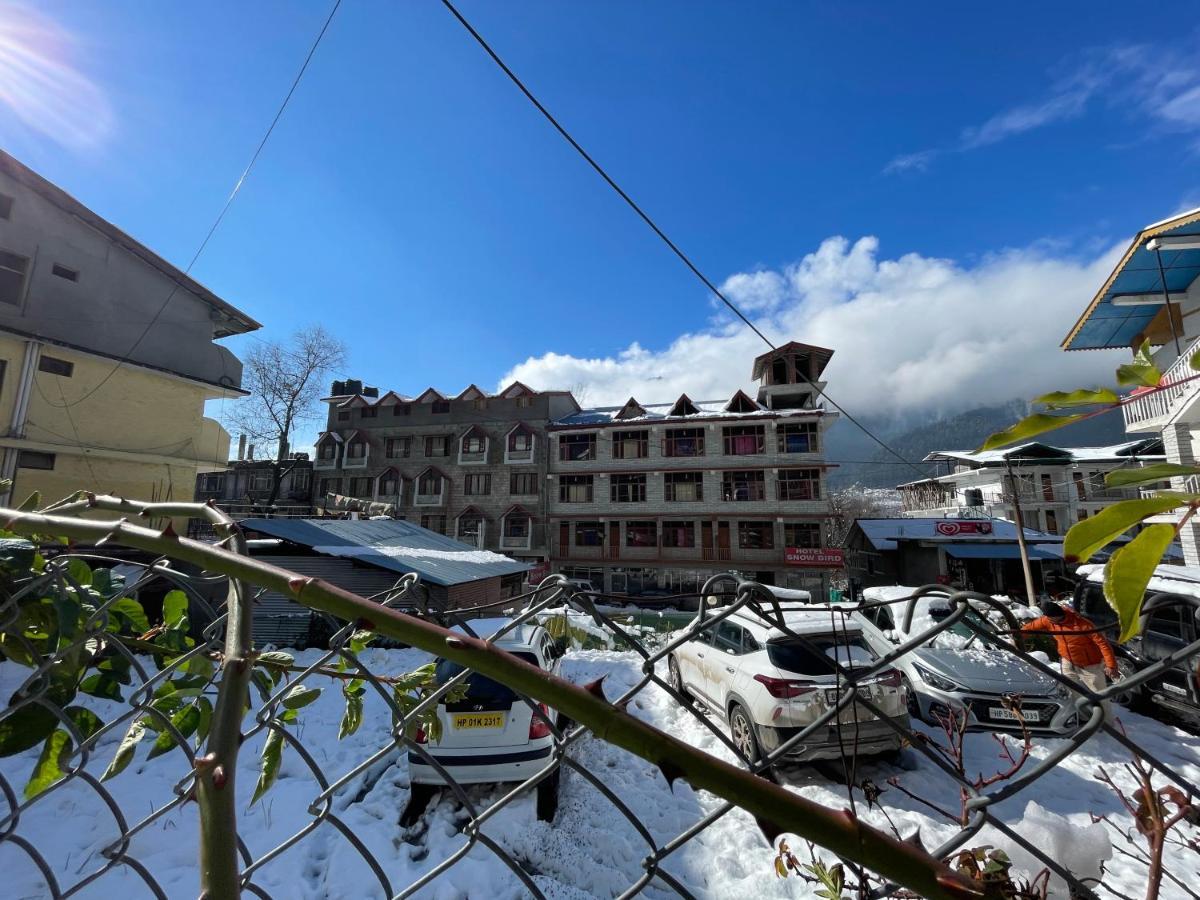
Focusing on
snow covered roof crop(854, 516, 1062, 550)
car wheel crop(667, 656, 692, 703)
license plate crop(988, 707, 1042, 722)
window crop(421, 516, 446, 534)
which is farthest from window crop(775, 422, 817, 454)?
license plate crop(988, 707, 1042, 722)

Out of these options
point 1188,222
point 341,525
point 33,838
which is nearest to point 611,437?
point 341,525

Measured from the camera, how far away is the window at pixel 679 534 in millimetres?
27891

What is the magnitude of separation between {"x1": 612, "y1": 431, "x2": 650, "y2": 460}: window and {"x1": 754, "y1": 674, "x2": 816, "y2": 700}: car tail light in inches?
962

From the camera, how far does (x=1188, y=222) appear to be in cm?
1045

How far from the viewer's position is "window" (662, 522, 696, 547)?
91.5ft

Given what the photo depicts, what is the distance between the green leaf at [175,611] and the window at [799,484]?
90.1 feet

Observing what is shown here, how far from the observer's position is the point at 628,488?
29.4 m

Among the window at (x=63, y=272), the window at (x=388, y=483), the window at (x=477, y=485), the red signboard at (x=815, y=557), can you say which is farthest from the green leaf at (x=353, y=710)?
the window at (x=388, y=483)

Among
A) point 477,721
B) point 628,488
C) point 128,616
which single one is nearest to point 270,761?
point 128,616

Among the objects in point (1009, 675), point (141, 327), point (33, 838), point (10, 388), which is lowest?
point (33, 838)

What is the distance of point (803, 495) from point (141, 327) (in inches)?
1037

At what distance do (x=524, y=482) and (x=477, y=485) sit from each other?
3.02m

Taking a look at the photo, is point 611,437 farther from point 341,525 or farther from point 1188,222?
point 1188,222

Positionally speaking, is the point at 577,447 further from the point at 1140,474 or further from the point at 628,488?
the point at 1140,474
